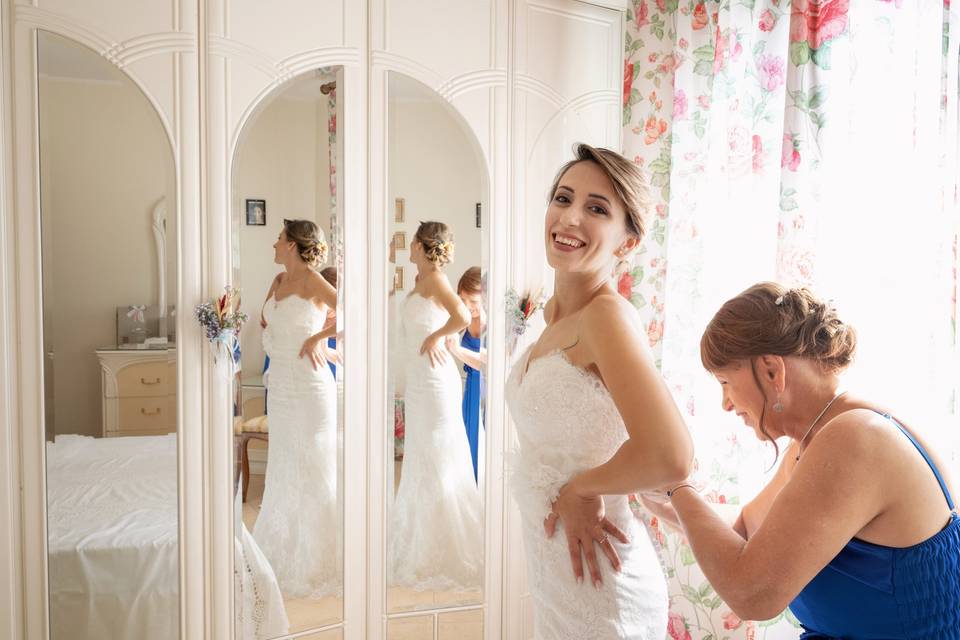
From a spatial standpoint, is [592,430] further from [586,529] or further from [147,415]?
[147,415]

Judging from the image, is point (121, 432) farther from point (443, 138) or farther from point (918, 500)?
point (918, 500)

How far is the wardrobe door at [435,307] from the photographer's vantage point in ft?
7.82

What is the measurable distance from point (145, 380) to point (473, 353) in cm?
104

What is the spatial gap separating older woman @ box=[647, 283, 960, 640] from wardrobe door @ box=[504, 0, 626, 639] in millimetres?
1320

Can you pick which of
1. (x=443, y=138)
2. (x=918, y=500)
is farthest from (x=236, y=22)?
(x=918, y=500)

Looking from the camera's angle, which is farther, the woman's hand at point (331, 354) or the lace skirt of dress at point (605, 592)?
the woman's hand at point (331, 354)

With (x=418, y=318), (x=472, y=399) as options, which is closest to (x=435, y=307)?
(x=418, y=318)

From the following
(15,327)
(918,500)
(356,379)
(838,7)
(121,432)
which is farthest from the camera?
(356,379)

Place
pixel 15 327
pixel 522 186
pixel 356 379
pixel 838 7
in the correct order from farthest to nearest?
1. pixel 522 186
2. pixel 356 379
3. pixel 838 7
4. pixel 15 327

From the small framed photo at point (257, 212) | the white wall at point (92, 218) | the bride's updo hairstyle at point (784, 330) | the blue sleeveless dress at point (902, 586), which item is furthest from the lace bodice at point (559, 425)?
the white wall at point (92, 218)

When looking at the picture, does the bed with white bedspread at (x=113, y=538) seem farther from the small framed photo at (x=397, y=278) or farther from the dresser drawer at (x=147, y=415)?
the small framed photo at (x=397, y=278)

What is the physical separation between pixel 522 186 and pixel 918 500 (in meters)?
1.69

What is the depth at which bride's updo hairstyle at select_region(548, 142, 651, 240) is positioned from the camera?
159cm

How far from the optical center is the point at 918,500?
4.02ft
